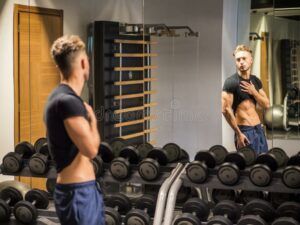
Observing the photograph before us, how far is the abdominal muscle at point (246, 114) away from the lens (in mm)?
3801

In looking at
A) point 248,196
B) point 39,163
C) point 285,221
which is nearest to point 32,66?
point 39,163

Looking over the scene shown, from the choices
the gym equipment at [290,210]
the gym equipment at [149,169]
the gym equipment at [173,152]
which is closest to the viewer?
the gym equipment at [290,210]

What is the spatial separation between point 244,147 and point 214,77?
80 centimetres

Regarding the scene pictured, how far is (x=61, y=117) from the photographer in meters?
2.12

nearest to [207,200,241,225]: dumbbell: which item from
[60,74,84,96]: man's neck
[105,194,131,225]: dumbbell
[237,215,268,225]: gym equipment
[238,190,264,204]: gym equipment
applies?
[237,215,268,225]: gym equipment

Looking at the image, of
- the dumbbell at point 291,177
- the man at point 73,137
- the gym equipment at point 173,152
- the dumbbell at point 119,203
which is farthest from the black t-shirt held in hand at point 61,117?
the gym equipment at point 173,152

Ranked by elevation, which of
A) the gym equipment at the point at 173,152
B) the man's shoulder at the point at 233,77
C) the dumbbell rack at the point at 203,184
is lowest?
the dumbbell rack at the point at 203,184

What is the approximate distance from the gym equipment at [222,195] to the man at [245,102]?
18.2 inches

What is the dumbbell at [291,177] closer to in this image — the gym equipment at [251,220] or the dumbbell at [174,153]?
the gym equipment at [251,220]

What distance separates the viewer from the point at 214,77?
4203mm

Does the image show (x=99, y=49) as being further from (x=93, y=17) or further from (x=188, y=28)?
(x=188, y=28)

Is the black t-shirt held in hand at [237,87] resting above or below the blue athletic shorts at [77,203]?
above

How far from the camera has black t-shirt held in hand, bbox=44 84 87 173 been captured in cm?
210

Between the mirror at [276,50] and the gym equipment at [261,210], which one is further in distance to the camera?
the mirror at [276,50]
